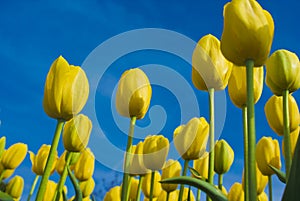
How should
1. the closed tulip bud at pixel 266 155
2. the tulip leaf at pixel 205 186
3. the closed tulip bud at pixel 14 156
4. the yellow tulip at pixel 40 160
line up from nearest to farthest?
the tulip leaf at pixel 205 186 < the closed tulip bud at pixel 266 155 < the yellow tulip at pixel 40 160 < the closed tulip bud at pixel 14 156

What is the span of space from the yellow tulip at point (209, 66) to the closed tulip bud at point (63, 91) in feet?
1.22

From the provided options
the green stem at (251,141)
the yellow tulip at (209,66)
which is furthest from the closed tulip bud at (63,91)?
the green stem at (251,141)

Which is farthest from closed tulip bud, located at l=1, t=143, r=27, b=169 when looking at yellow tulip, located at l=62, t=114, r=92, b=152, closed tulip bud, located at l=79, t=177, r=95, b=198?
yellow tulip, located at l=62, t=114, r=92, b=152

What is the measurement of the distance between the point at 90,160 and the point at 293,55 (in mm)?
1040

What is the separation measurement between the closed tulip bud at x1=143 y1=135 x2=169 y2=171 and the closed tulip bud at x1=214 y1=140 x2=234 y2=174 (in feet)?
0.65

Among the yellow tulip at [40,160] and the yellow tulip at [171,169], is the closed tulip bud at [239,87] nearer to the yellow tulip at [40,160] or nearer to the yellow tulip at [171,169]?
the yellow tulip at [171,169]

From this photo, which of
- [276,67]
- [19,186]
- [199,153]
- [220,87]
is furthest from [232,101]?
[19,186]

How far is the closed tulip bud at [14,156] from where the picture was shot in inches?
76.2

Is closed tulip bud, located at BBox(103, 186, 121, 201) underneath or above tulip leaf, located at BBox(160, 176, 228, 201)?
above

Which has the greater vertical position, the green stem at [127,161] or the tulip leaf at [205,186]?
the green stem at [127,161]

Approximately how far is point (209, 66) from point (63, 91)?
468 millimetres

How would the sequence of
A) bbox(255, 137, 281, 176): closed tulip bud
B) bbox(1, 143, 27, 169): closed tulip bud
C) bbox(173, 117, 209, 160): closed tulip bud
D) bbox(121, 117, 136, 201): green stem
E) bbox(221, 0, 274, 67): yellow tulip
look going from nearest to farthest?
bbox(221, 0, 274, 67): yellow tulip, bbox(121, 117, 136, 201): green stem, bbox(173, 117, 209, 160): closed tulip bud, bbox(255, 137, 281, 176): closed tulip bud, bbox(1, 143, 27, 169): closed tulip bud

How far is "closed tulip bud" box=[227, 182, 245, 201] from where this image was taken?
1677 millimetres

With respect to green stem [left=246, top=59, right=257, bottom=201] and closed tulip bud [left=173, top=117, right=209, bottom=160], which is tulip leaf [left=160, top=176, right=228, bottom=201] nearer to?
green stem [left=246, top=59, right=257, bottom=201]
